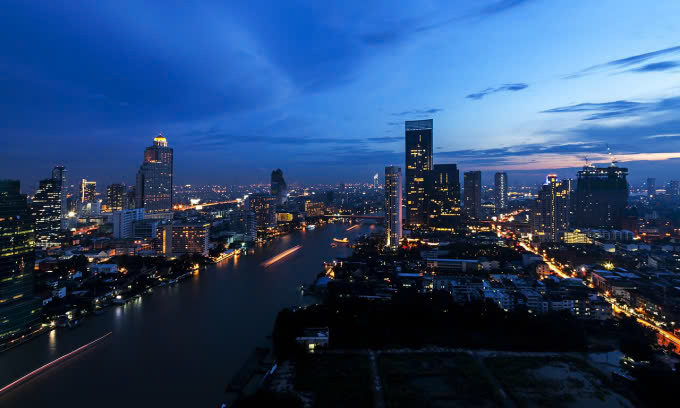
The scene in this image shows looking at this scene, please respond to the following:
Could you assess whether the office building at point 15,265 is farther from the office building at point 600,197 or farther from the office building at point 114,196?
the office building at point 600,197

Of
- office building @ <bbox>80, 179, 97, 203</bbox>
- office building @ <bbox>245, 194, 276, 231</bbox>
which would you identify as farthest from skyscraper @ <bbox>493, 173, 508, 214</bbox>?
office building @ <bbox>80, 179, 97, 203</bbox>

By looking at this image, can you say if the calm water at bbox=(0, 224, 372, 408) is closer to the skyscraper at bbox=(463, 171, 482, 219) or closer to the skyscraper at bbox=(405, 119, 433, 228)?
the skyscraper at bbox=(405, 119, 433, 228)

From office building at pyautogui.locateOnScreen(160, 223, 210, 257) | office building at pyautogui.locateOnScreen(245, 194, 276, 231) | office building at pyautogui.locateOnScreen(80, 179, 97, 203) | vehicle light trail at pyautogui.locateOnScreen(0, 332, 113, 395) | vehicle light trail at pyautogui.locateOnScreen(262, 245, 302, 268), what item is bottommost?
vehicle light trail at pyautogui.locateOnScreen(0, 332, 113, 395)

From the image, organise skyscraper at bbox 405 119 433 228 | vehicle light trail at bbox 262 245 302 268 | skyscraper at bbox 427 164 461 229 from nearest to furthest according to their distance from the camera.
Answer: vehicle light trail at bbox 262 245 302 268, skyscraper at bbox 427 164 461 229, skyscraper at bbox 405 119 433 228

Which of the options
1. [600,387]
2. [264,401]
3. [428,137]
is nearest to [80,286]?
[264,401]

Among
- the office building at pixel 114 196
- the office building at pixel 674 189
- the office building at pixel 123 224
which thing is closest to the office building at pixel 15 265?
the office building at pixel 123 224

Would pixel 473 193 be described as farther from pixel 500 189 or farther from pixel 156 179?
pixel 156 179

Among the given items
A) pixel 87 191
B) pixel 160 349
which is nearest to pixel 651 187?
pixel 160 349
